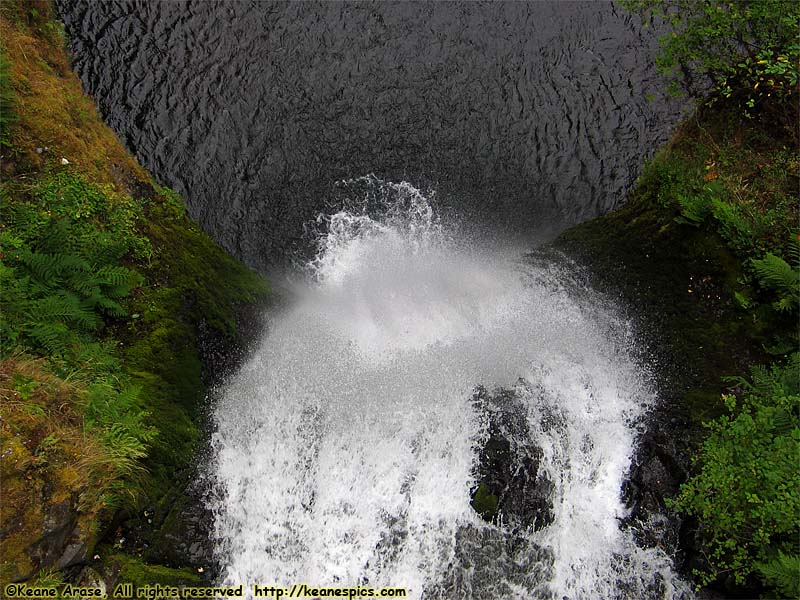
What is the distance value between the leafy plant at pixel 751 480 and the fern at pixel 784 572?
0.15 m

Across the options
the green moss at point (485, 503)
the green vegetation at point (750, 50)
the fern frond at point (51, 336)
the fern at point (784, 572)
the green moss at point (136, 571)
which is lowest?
the green moss at point (136, 571)

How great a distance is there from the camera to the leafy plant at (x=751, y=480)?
6.88 metres

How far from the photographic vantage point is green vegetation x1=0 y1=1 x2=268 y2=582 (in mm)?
5691

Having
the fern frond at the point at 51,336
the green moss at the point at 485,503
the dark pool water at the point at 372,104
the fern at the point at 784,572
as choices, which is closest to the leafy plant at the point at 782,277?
the fern at the point at 784,572

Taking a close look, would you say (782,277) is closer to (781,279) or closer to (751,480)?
(781,279)

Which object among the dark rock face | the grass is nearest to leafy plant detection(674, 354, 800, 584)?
the grass

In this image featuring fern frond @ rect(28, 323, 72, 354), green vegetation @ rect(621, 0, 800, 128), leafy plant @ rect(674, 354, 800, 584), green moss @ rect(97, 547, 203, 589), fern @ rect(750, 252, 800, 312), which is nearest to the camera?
green moss @ rect(97, 547, 203, 589)

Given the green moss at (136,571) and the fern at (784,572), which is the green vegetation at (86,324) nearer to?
the green moss at (136,571)

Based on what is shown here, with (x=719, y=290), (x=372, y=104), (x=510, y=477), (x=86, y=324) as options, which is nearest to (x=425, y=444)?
(x=510, y=477)

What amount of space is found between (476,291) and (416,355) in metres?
2.21

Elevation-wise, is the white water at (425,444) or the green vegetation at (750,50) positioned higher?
the green vegetation at (750,50)

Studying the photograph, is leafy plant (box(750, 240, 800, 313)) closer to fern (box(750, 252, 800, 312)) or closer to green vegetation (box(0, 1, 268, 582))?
fern (box(750, 252, 800, 312))

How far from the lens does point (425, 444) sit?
26.9 feet

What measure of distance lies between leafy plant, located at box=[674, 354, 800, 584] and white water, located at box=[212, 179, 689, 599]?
0.93 meters
